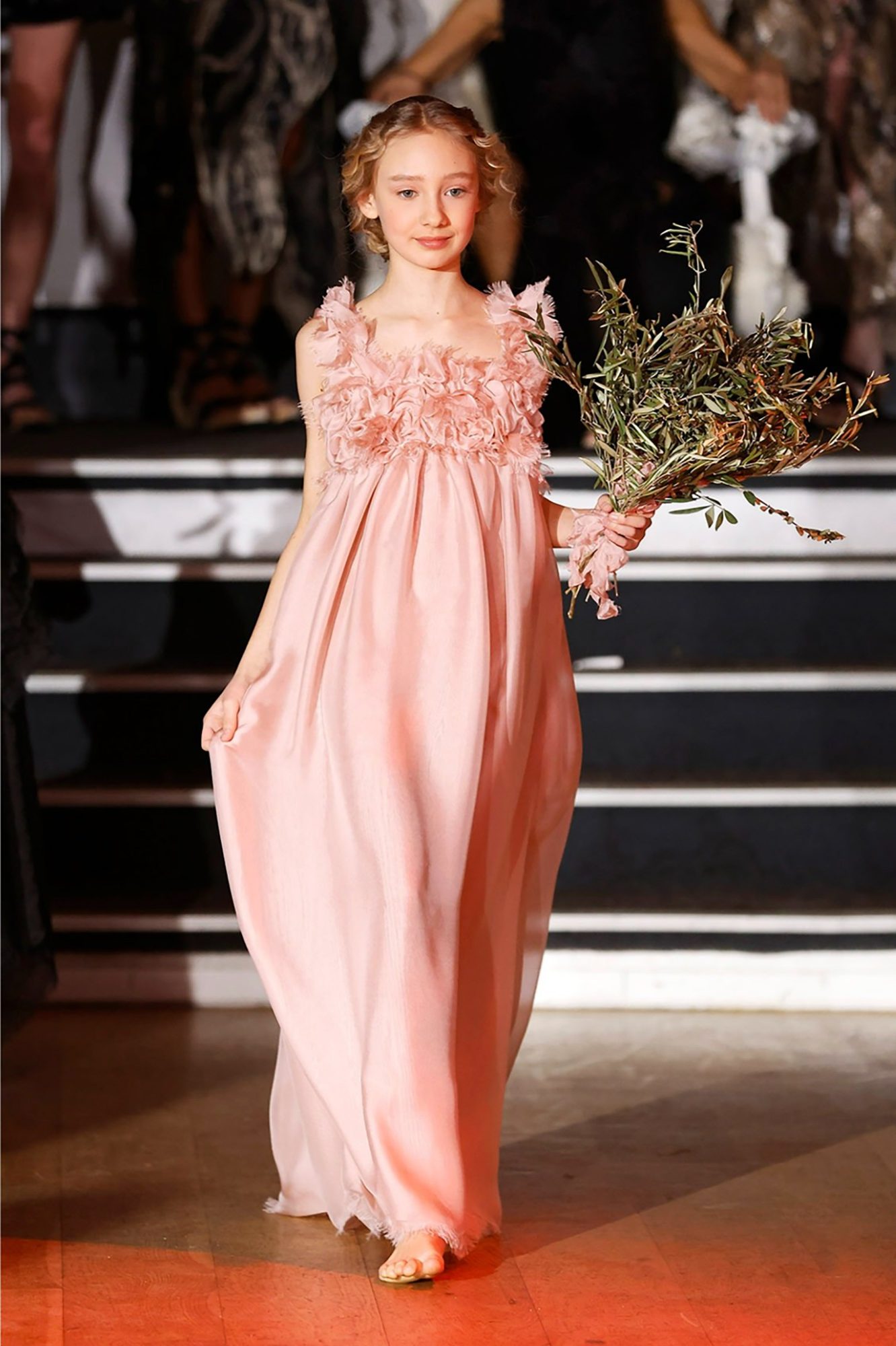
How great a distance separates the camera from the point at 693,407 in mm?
2650

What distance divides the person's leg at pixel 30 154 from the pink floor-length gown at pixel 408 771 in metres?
3.41

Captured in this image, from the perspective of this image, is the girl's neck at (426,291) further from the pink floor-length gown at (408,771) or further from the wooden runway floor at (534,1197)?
the wooden runway floor at (534,1197)

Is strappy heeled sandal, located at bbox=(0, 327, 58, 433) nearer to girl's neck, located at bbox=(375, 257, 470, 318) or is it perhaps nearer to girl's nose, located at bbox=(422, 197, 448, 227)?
girl's neck, located at bbox=(375, 257, 470, 318)

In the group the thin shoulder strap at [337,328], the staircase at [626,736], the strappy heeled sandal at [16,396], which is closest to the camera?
the thin shoulder strap at [337,328]

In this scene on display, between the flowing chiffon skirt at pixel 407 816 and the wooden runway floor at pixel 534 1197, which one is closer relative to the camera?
the wooden runway floor at pixel 534 1197

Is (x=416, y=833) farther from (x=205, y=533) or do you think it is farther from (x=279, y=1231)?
(x=205, y=533)

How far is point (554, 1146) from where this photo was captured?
11.4 feet

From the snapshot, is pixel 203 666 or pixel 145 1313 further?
pixel 203 666

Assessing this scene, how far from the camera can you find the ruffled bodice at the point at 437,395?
2.91 metres

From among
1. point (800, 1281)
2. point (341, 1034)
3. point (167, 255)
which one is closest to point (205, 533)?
point (167, 255)

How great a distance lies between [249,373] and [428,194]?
3.56 meters

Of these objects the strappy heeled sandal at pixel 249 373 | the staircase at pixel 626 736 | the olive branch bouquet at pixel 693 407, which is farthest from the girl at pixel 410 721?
the strappy heeled sandal at pixel 249 373

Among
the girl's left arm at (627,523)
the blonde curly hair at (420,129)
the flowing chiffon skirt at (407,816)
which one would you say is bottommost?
the flowing chiffon skirt at (407,816)

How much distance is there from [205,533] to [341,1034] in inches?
90.6
